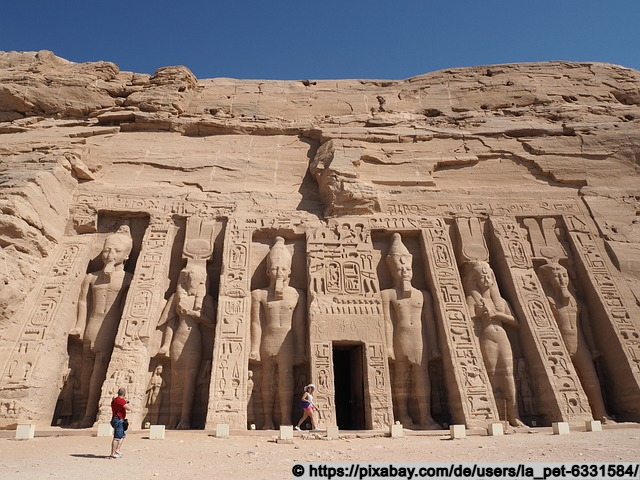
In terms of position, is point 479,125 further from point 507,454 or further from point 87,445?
point 87,445

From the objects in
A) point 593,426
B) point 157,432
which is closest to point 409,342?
point 593,426

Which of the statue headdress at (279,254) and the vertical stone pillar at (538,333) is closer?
the vertical stone pillar at (538,333)

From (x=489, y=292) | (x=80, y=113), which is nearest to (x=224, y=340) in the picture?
(x=489, y=292)

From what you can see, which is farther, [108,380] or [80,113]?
[80,113]

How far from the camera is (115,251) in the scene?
10023 mm

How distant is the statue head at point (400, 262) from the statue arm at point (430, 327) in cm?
46

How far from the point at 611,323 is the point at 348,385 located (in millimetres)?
5222

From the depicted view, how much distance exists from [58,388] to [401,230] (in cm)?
699

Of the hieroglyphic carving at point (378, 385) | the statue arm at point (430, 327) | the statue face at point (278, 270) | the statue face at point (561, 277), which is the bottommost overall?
the hieroglyphic carving at point (378, 385)

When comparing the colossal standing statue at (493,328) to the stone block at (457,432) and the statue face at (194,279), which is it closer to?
the stone block at (457,432)

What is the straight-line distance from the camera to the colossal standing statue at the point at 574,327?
9.11 m

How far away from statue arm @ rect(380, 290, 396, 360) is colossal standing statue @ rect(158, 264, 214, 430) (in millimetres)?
3207

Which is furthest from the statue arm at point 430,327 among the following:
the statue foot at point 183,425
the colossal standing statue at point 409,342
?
the statue foot at point 183,425

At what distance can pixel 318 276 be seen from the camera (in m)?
9.90
